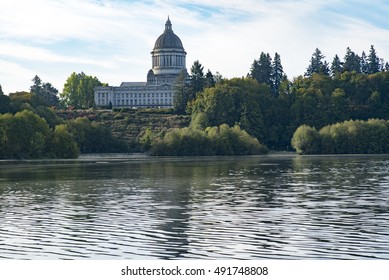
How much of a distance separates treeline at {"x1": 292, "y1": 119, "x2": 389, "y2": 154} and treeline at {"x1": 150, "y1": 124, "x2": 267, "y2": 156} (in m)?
10.6

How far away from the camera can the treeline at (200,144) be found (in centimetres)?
14300

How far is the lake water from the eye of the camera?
96.6 ft

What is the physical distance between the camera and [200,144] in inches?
5659

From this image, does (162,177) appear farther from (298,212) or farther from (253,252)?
(253,252)

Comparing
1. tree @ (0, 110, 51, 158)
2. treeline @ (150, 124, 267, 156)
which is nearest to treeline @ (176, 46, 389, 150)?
treeline @ (150, 124, 267, 156)

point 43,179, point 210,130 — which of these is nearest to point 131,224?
point 43,179

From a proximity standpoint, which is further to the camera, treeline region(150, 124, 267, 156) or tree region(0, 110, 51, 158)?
treeline region(150, 124, 267, 156)

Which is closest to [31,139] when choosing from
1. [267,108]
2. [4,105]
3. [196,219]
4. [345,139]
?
[4,105]

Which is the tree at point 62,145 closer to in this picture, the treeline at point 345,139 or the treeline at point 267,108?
the treeline at point 267,108

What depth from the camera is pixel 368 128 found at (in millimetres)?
153125

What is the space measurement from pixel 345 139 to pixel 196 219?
380 feet

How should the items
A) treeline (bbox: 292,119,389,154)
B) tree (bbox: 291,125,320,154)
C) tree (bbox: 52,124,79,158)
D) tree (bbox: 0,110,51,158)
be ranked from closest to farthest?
tree (bbox: 0,110,51,158), tree (bbox: 52,124,79,158), tree (bbox: 291,125,320,154), treeline (bbox: 292,119,389,154)

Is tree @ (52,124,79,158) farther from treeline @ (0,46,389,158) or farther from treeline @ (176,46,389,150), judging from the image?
treeline @ (176,46,389,150)

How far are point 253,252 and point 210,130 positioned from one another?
11928cm
